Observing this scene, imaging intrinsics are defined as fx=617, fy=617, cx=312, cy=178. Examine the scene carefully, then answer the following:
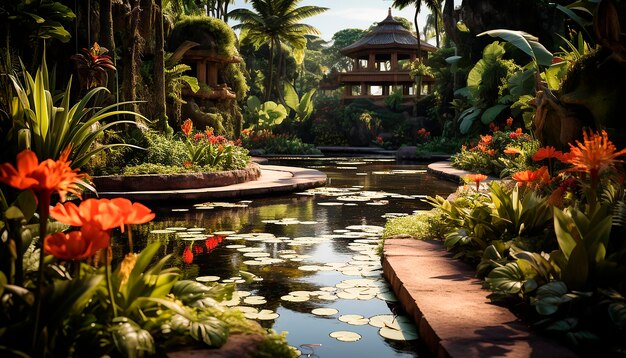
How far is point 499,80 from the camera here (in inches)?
829

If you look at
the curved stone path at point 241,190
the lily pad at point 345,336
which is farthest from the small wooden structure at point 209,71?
the lily pad at point 345,336

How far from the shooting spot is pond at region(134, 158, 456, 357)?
3.54m

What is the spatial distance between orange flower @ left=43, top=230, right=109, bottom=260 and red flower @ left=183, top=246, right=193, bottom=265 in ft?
10.3

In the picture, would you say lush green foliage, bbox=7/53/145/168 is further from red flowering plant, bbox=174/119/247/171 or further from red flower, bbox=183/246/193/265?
red flowering plant, bbox=174/119/247/171

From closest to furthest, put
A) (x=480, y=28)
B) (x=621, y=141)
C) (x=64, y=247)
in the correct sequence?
1. (x=64, y=247)
2. (x=621, y=141)
3. (x=480, y=28)

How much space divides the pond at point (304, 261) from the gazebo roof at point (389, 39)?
31.5m

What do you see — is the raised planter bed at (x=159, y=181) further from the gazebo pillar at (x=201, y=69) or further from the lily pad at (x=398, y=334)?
the gazebo pillar at (x=201, y=69)

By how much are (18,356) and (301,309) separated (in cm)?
209

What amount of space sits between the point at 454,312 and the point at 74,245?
81.5 inches

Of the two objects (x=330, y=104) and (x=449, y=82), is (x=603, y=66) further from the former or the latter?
(x=330, y=104)

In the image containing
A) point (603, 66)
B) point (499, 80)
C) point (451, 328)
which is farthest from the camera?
point (499, 80)

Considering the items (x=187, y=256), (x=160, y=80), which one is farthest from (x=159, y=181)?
(x=160, y=80)

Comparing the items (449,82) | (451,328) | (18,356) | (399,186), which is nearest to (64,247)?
(18,356)

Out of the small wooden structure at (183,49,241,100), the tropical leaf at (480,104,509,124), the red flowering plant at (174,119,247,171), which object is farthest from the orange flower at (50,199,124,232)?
the small wooden structure at (183,49,241,100)
